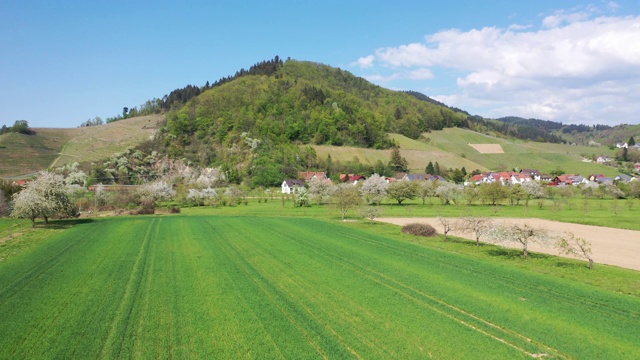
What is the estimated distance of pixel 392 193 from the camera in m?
96.8

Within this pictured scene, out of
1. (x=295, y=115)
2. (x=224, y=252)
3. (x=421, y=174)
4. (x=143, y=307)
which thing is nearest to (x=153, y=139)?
(x=295, y=115)

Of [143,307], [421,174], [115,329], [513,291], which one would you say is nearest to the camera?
[115,329]

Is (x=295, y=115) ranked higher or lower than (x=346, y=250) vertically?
higher

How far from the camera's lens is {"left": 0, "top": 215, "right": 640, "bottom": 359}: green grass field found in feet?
53.3

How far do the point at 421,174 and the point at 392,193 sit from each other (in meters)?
76.5

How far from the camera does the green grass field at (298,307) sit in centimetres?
1625

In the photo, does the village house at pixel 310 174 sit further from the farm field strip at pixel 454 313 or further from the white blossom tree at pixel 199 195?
the farm field strip at pixel 454 313

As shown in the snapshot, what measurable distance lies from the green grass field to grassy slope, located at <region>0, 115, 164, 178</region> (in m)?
140

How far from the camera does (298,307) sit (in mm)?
20734

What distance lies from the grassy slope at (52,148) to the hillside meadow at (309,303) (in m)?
135

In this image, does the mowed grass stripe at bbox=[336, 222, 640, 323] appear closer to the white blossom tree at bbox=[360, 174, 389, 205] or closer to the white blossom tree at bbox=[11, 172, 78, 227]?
the white blossom tree at bbox=[11, 172, 78, 227]

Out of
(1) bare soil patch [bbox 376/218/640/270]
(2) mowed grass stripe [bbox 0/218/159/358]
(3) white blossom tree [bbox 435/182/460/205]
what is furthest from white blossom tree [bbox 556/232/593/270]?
(3) white blossom tree [bbox 435/182/460/205]

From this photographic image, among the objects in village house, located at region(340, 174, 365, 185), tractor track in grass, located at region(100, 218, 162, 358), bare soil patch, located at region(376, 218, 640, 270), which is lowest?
bare soil patch, located at region(376, 218, 640, 270)

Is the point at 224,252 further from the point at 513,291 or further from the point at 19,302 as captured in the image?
the point at 513,291
